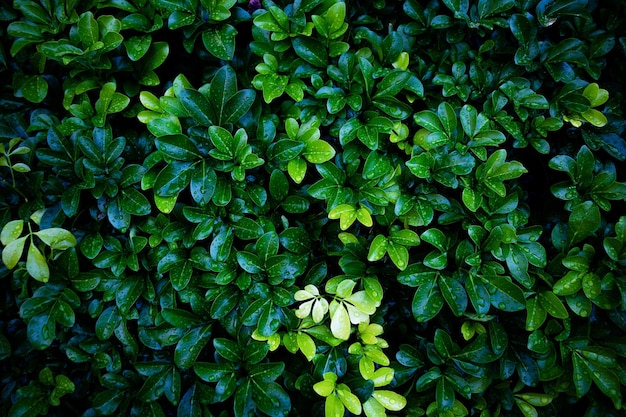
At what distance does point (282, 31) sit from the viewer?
1.51 m

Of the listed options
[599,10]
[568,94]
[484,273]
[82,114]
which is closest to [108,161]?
[82,114]

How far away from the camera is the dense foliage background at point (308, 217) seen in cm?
146

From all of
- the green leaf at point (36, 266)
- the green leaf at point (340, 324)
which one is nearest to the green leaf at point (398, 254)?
the green leaf at point (340, 324)

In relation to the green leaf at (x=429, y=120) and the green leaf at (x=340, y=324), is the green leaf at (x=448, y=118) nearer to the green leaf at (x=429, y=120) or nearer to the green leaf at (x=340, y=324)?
the green leaf at (x=429, y=120)

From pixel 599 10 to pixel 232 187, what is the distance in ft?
4.78

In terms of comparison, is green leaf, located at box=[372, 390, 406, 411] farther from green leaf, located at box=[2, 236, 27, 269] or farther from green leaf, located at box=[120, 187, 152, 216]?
green leaf, located at box=[2, 236, 27, 269]

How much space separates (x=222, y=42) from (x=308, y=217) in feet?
2.03

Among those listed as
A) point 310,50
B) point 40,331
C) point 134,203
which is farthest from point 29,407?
point 310,50

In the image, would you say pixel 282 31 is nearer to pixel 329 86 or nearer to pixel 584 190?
pixel 329 86

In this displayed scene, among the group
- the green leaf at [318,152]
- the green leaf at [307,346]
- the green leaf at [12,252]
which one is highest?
the green leaf at [318,152]

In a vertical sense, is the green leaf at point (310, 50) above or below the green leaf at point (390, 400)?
above

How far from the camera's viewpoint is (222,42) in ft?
4.95

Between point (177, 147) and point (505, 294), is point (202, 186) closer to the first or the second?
point (177, 147)

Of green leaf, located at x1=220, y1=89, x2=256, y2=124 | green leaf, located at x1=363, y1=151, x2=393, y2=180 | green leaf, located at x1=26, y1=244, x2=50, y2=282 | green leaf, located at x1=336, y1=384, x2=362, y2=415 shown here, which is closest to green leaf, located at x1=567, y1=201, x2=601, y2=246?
green leaf, located at x1=363, y1=151, x2=393, y2=180
